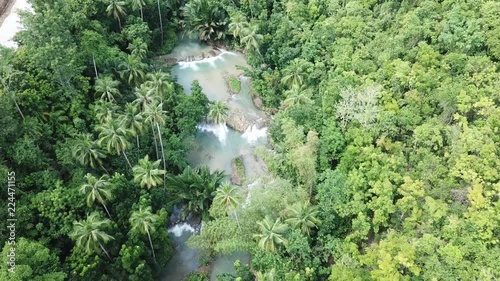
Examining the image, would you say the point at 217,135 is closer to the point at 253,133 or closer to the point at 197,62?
the point at 253,133

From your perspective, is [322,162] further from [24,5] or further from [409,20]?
[24,5]

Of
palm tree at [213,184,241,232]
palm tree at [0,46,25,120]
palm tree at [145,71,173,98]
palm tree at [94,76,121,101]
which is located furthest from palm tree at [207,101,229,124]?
palm tree at [0,46,25,120]

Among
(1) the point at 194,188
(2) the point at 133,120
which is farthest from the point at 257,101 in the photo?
(2) the point at 133,120

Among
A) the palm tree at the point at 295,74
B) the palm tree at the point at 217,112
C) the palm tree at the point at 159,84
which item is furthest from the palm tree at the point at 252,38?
the palm tree at the point at 159,84

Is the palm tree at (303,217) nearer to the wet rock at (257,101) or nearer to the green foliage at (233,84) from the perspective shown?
the wet rock at (257,101)

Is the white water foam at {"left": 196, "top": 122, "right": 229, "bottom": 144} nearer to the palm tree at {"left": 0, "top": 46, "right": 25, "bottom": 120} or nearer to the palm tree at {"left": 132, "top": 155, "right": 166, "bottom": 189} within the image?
the palm tree at {"left": 132, "top": 155, "right": 166, "bottom": 189}
